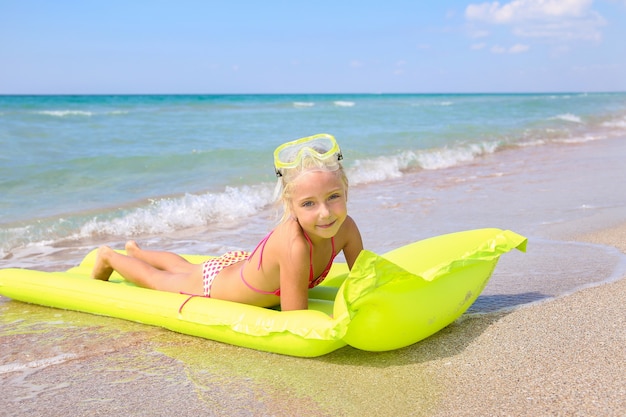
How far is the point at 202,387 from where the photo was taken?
263 cm

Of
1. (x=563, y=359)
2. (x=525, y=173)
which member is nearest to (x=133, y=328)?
(x=563, y=359)

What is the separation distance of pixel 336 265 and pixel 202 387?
5.07 ft

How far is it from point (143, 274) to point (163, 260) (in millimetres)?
177

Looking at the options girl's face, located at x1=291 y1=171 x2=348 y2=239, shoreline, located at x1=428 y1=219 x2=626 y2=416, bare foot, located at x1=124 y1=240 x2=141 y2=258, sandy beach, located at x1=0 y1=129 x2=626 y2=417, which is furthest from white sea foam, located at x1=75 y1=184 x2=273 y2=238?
shoreline, located at x1=428 y1=219 x2=626 y2=416

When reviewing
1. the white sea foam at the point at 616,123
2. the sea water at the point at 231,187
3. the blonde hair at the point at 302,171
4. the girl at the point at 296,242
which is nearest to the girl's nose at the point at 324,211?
the girl at the point at 296,242

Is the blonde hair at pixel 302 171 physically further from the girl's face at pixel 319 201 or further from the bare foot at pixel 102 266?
the bare foot at pixel 102 266

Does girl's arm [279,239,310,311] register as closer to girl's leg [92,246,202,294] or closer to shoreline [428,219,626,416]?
shoreline [428,219,626,416]

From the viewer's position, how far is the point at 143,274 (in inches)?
157

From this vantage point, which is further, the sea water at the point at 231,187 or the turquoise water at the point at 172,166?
the turquoise water at the point at 172,166

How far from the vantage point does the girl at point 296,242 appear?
2.89 metres

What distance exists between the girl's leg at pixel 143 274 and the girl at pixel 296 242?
13 mm

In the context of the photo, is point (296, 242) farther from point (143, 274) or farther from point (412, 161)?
point (412, 161)

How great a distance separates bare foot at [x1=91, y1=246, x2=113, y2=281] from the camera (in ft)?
13.6

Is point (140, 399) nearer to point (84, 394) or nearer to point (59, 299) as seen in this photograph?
point (84, 394)
